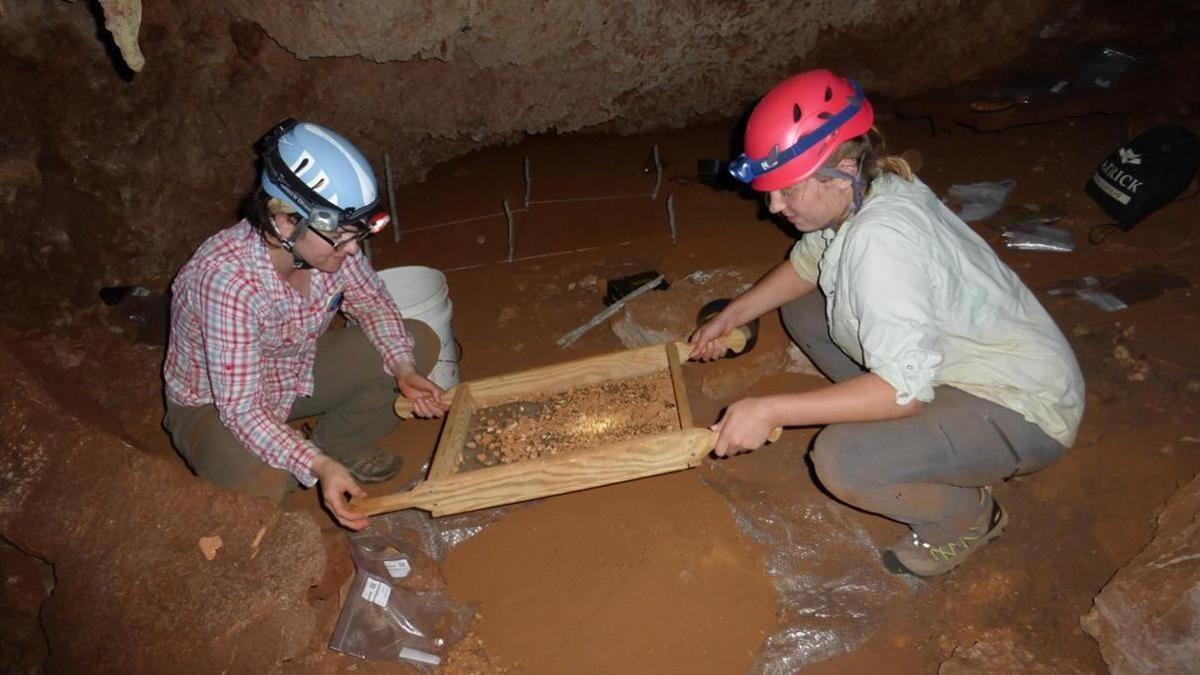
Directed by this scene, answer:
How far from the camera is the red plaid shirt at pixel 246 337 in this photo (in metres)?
2.38

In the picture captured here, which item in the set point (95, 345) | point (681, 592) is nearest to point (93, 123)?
point (95, 345)

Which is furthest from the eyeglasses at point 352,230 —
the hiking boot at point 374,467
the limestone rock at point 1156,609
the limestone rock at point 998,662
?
the limestone rock at point 1156,609

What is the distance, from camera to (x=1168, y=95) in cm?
510

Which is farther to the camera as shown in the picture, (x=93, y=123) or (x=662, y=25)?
(x=662, y=25)

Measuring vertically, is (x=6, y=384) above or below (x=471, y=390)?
above

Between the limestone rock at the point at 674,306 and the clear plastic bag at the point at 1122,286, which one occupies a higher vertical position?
the limestone rock at the point at 674,306

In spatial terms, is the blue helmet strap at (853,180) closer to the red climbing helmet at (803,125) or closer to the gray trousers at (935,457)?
the red climbing helmet at (803,125)

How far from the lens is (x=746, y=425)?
2.12m

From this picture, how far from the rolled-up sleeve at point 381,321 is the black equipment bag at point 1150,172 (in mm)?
4573

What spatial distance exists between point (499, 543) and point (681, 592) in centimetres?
84

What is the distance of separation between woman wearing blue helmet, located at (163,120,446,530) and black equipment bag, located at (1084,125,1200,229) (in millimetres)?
4519

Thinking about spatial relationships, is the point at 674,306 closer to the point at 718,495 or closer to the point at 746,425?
the point at 718,495

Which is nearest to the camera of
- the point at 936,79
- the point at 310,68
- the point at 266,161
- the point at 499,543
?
the point at 266,161

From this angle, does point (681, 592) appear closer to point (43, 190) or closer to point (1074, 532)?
point (1074, 532)
